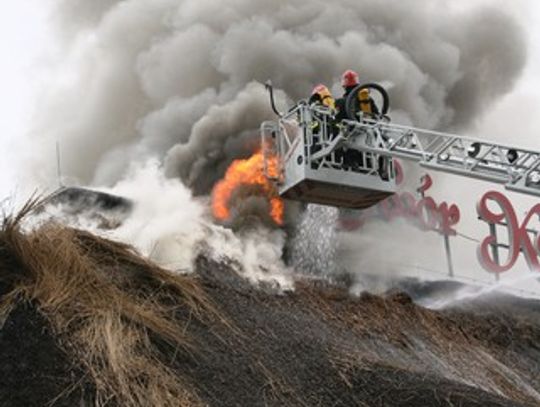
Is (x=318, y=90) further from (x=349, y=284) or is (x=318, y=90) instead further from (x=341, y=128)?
(x=349, y=284)

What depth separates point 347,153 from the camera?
11203mm

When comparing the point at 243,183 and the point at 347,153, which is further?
the point at 243,183

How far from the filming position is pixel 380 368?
29.3ft

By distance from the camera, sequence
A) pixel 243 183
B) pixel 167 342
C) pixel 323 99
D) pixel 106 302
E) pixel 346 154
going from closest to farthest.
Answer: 1. pixel 167 342
2. pixel 106 302
3. pixel 346 154
4. pixel 323 99
5. pixel 243 183

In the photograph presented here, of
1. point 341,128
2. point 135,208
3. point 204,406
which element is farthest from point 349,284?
point 204,406

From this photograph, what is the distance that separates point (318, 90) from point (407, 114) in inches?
543

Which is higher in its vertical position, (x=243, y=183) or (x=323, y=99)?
(x=243, y=183)

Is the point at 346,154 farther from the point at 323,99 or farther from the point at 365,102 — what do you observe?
the point at 323,99

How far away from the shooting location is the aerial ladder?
10289 millimetres

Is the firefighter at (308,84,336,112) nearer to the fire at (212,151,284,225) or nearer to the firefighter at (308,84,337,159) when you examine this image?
the firefighter at (308,84,337,159)

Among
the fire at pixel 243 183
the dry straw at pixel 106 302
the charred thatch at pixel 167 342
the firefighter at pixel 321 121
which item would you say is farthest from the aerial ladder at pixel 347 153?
A: the fire at pixel 243 183

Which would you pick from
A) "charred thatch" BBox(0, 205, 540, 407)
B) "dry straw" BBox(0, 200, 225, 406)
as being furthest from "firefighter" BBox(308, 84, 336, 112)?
"dry straw" BBox(0, 200, 225, 406)

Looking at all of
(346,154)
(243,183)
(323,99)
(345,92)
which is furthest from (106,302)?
(243,183)

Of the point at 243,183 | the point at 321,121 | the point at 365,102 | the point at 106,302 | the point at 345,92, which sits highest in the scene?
the point at 243,183
